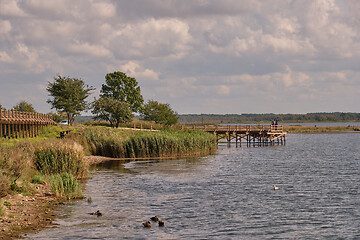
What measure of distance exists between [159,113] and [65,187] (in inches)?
2938

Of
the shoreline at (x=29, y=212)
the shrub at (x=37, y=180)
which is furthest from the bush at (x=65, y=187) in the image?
the shrub at (x=37, y=180)

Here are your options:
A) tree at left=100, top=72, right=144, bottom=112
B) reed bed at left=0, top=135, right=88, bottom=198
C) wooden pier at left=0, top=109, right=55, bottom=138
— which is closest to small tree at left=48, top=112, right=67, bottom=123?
tree at left=100, top=72, right=144, bottom=112

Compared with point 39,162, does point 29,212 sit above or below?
below

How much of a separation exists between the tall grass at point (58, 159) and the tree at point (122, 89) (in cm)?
7787

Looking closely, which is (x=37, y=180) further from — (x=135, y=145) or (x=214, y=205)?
(x=135, y=145)

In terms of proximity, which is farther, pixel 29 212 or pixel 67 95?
pixel 67 95

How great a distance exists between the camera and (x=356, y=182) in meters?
34.3

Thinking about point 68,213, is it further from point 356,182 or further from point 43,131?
point 43,131

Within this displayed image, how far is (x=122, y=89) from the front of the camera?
4336 inches

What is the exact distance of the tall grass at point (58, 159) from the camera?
29.5m

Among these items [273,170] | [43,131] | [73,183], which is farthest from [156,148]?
[73,183]

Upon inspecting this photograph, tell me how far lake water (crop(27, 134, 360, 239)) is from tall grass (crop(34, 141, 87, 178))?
1.70 m

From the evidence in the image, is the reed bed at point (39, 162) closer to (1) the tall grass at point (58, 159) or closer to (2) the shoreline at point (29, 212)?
(1) the tall grass at point (58, 159)

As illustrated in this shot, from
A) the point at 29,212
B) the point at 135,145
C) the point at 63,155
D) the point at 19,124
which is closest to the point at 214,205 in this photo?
the point at 29,212
